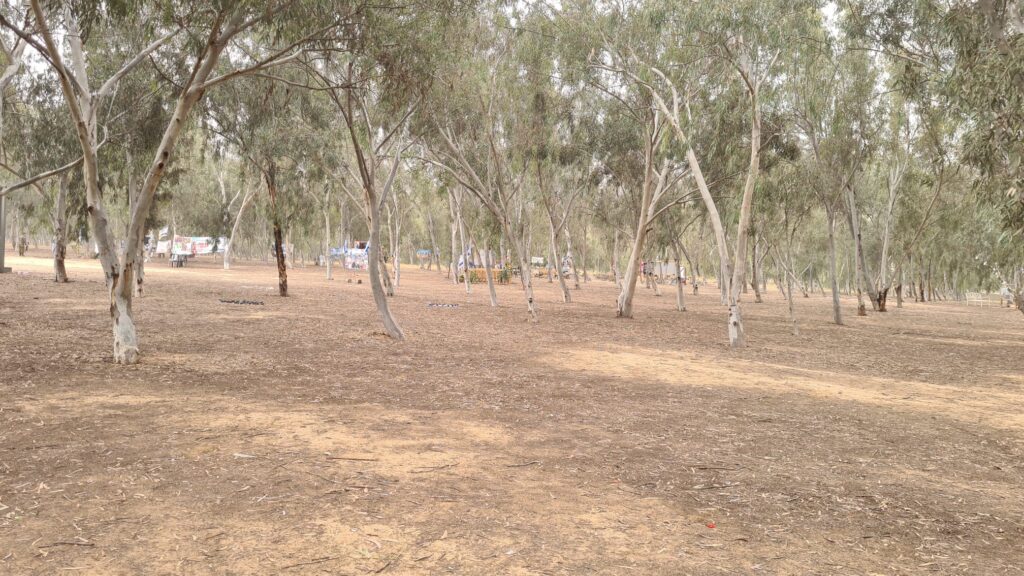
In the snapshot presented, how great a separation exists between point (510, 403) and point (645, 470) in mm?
2687

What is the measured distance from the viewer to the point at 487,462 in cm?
514

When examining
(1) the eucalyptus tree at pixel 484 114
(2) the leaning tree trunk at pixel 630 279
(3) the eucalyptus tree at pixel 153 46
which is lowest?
(2) the leaning tree trunk at pixel 630 279

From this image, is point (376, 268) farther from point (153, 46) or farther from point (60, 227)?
point (60, 227)

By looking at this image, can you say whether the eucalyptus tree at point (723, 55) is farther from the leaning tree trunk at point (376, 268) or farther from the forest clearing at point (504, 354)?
the leaning tree trunk at point (376, 268)

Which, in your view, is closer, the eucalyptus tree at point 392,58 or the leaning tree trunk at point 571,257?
the eucalyptus tree at point 392,58

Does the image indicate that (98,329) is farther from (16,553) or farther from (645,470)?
(645,470)

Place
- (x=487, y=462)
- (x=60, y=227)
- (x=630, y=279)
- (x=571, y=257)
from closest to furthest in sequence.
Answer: (x=487, y=462), (x=630, y=279), (x=60, y=227), (x=571, y=257)

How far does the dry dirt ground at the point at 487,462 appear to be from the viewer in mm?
3514

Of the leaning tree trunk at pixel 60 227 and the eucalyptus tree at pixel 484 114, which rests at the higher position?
the eucalyptus tree at pixel 484 114

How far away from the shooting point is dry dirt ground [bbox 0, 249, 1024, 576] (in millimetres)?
3514

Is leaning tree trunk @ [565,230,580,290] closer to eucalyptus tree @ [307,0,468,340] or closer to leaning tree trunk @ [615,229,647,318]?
leaning tree trunk @ [615,229,647,318]

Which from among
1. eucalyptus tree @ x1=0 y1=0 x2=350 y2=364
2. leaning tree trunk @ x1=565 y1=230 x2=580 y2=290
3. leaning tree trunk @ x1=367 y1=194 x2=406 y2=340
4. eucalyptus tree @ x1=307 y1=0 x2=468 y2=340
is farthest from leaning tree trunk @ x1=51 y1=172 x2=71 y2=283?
leaning tree trunk @ x1=565 y1=230 x2=580 y2=290

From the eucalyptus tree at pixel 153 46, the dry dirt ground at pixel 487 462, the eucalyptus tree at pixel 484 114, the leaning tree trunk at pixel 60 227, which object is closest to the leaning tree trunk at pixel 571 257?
the eucalyptus tree at pixel 484 114

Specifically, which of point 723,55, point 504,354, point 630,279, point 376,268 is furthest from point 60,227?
point 723,55
